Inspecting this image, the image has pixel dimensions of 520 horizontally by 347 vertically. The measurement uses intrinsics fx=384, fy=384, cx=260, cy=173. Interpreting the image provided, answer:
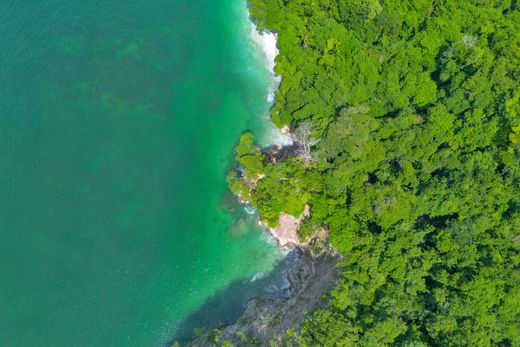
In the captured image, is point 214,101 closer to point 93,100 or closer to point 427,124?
point 93,100

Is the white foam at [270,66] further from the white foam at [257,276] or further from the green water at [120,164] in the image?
the white foam at [257,276]

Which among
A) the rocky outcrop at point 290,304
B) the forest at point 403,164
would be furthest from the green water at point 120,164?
the forest at point 403,164

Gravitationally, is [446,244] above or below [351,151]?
below

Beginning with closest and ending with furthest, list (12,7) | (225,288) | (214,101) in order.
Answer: (225,288), (214,101), (12,7)

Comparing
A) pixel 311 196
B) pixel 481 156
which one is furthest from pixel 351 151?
pixel 481 156

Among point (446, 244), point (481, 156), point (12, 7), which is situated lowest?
point (446, 244)

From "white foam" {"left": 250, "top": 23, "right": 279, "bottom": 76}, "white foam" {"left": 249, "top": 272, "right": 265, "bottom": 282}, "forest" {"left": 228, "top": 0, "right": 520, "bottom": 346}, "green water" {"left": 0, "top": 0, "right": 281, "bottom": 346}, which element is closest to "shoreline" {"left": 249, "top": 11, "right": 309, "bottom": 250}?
"white foam" {"left": 250, "top": 23, "right": 279, "bottom": 76}

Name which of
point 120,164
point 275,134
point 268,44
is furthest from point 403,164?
point 120,164
